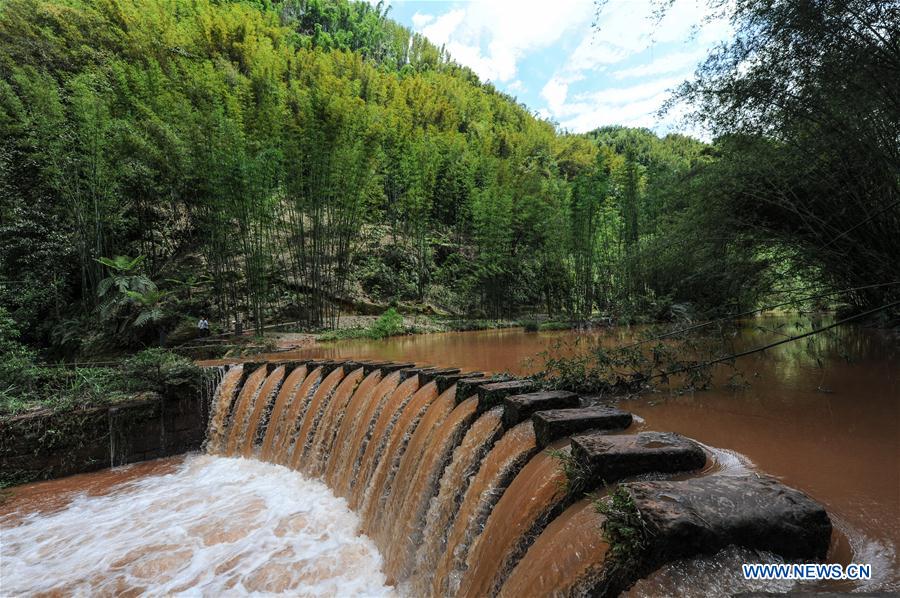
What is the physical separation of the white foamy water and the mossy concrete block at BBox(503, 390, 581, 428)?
1622mm

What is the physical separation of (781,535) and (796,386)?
435 centimetres

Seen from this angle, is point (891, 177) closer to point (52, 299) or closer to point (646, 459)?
point (646, 459)

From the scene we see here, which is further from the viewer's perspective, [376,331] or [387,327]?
[387,327]

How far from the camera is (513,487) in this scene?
216 cm

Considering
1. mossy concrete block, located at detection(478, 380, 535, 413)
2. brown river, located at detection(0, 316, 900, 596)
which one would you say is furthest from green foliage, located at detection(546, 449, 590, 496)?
mossy concrete block, located at detection(478, 380, 535, 413)

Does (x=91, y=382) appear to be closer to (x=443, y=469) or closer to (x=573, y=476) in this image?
(x=443, y=469)

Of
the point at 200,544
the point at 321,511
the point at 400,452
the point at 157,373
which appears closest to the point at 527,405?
the point at 400,452

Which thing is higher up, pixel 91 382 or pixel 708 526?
pixel 91 382

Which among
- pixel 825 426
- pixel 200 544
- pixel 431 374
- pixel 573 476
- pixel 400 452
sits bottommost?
pixel 200 544

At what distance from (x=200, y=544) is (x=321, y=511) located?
1.09 metres

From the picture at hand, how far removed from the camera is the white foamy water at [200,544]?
3.18 m

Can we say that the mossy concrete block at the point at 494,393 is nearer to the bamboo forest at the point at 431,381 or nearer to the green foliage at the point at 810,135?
the bamboo forest at the point at 431,381

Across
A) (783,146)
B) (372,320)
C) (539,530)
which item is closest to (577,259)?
(372,320)

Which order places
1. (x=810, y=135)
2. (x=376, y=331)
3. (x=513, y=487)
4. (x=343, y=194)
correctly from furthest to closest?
(x=343, y=194) < (x=376, y=331) < (x=810, y=135) < (x=513, y=487)
